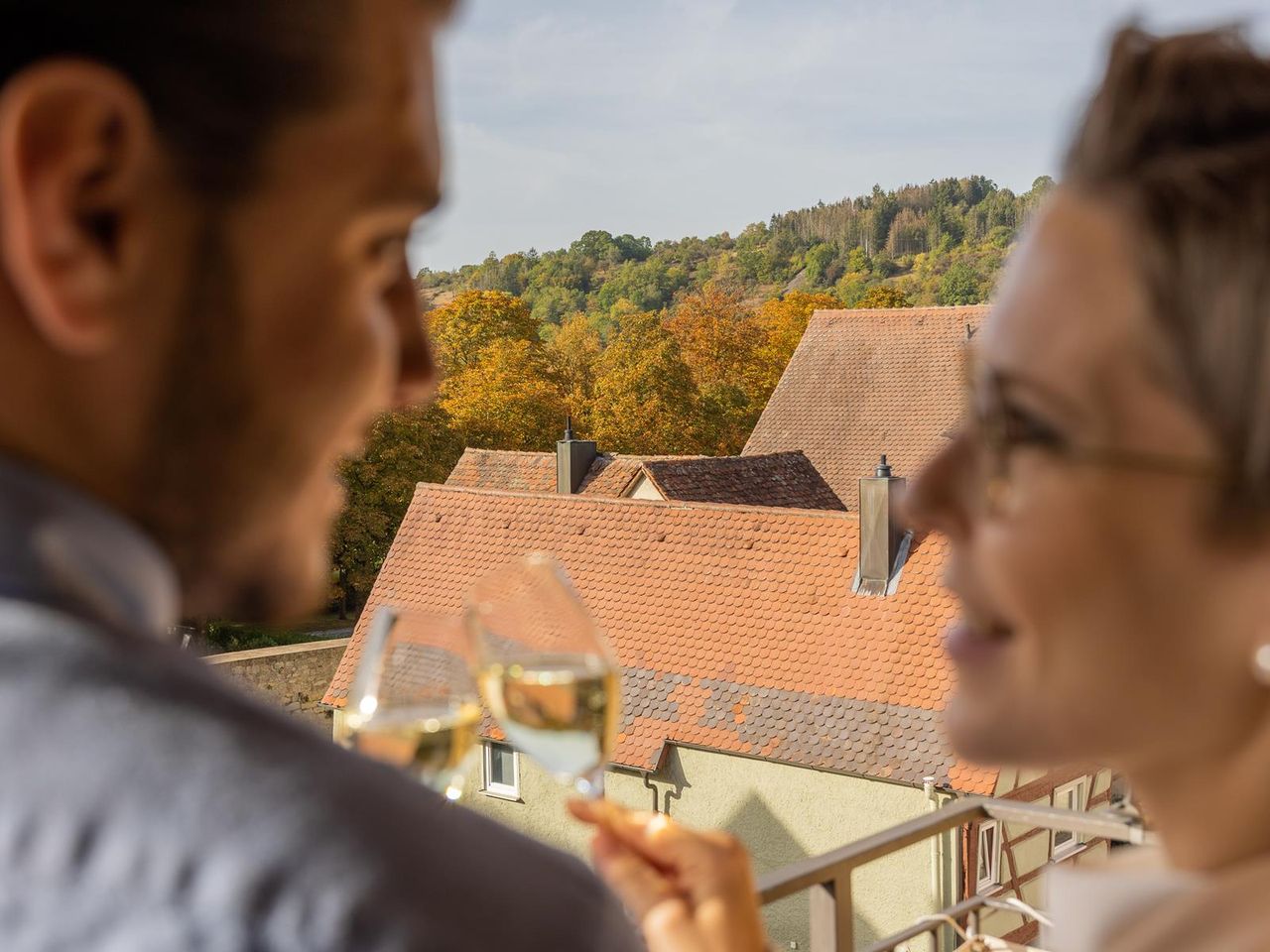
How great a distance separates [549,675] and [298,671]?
12.9 meters

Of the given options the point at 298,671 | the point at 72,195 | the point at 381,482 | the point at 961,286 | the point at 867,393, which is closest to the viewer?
the point at 72,195

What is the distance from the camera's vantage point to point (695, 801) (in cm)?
1068

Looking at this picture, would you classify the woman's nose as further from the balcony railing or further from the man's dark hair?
the balcony railing

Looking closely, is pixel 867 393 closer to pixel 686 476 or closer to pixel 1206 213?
pixel 686 476

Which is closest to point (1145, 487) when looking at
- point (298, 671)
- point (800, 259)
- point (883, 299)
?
point (298, 671)

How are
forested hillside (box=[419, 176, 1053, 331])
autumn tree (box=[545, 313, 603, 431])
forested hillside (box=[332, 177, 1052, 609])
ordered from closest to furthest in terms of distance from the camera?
forested hillside (box=[332, 177, 1052, 609]) < autumn tree (box=[545, 313, 603, 431]) < forested hillside (box=[419, 176, 1053, 331])

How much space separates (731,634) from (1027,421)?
1091cm

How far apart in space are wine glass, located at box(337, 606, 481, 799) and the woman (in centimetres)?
46

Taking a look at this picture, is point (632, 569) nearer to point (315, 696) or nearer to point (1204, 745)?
point (315, 696)

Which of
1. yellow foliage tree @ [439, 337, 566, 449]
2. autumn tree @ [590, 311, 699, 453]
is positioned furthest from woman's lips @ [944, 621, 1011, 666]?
autumn tree @ [590, 311, 699, 453]

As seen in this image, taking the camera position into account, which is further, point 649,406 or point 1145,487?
point 649,406

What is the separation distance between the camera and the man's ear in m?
0.33

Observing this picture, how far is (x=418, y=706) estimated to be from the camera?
1013 mm

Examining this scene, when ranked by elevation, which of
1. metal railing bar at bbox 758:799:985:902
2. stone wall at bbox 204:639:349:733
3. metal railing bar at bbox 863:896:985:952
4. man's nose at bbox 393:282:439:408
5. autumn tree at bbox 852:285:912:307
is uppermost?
autumn tree at bbox 852:285:912:307
